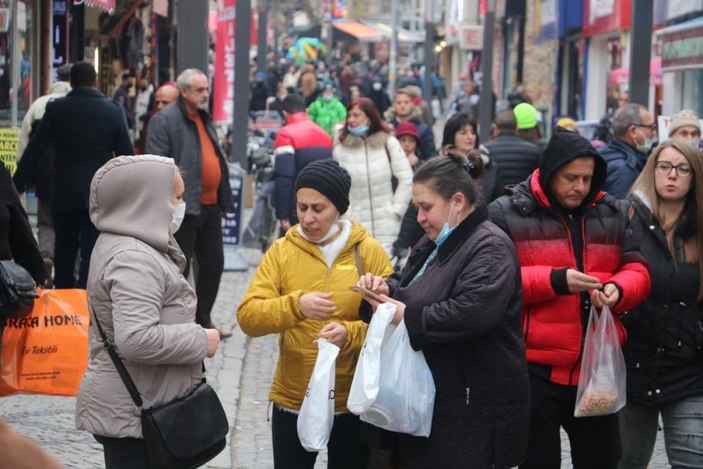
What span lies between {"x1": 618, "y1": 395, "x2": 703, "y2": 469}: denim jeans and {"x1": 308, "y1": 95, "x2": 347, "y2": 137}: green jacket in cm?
1586

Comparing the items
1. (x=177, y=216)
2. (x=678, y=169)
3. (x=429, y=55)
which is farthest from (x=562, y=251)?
(x=429, y=55)

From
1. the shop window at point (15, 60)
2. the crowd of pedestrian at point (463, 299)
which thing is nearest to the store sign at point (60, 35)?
the shop window at point (15, 60)

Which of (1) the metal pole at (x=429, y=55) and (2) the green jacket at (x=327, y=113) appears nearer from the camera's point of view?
(2) the green jacket at (x=327, y=113)

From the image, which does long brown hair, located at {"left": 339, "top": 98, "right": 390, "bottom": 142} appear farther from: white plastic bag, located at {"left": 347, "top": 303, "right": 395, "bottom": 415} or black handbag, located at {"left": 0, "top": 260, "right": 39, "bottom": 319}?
white plastic bag, located at {"left": 347, "top": 303, "right": 395, "bottom": 415}

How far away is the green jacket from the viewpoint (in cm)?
2145

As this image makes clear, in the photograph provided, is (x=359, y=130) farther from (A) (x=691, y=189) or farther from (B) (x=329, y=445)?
(B) (x=329, y=445)

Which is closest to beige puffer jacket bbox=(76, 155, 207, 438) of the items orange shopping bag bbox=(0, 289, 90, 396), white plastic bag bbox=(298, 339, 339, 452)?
white plastic bag bbox=(298, 339, 339, 452)

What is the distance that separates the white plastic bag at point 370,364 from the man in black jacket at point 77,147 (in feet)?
17.9

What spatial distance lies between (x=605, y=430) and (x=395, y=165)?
506 centimetres

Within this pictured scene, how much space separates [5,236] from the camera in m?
6.11

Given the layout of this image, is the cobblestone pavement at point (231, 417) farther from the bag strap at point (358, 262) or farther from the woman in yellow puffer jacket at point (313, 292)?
the bag strap at point (358, 262)

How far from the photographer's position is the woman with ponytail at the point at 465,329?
468 cm

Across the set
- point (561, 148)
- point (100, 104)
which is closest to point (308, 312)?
point (561, 148)

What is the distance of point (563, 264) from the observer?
17.6 feet
